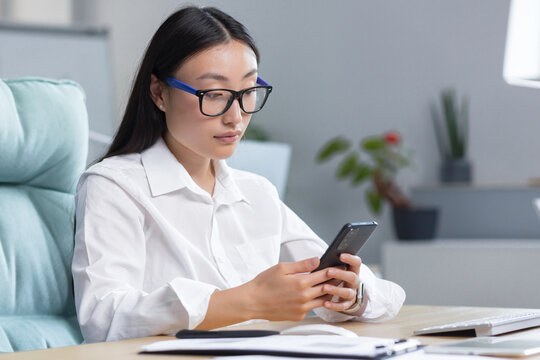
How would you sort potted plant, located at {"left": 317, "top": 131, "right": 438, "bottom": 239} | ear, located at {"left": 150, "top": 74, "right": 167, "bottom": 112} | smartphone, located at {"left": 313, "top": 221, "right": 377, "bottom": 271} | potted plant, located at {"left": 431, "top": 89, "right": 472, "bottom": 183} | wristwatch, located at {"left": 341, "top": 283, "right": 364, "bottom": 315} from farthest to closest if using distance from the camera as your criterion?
potted plant, located at {"left": 431, "top": 89, "right": 472, "bottom": 183} < potted plant, located at {"left": 317, "top": 131, "right": 438, "bottom": 239} < ear, located at {"left": 150, "top": 74, "right": 167, "bottom": 112} < wristwatch, located at {"left": 341, "top": 283, "right": 364, "bottom": 315} < smartphone, located at {"left": 313, "top": 221, "right": 377, "bottom": 271}

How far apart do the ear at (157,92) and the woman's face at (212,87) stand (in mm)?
41

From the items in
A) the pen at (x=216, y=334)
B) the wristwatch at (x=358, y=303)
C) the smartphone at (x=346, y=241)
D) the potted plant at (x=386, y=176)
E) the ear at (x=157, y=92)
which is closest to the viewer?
the pen at (x=216, y=334)

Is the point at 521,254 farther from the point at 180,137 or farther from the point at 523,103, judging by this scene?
the point at 180,137

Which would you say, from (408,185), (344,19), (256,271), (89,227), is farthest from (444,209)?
(89,227)

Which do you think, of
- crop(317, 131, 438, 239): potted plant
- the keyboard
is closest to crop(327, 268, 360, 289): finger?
the keyboard

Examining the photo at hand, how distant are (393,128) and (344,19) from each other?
0.65 meters

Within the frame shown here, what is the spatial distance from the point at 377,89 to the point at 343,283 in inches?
118

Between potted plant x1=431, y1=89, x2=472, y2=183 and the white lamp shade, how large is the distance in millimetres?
272

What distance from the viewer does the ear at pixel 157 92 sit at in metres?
1.34

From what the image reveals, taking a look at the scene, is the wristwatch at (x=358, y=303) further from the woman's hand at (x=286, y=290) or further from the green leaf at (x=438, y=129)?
the green leaf at (x=438, y=129)

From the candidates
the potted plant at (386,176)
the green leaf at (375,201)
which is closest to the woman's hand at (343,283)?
the potted plant at (386,176)

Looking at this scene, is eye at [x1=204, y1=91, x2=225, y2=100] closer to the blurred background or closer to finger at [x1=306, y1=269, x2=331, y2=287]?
finger at [x1=306, y1=269, x2=331, y2=287]

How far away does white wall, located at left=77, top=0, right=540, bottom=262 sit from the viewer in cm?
384

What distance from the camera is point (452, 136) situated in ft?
12.4
